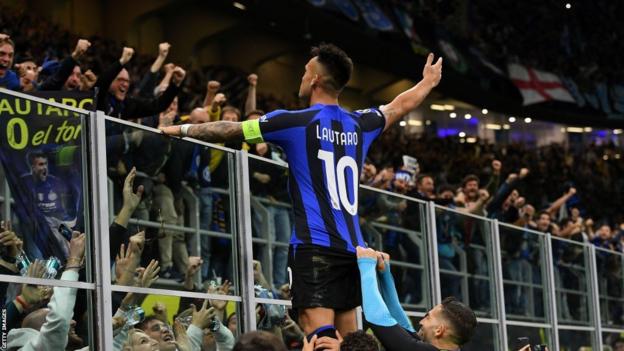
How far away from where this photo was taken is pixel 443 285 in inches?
401

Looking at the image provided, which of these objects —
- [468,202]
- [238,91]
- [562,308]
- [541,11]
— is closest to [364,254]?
[562,308]

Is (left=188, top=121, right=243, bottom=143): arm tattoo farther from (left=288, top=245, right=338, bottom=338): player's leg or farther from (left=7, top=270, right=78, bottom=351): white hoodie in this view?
(left=7, top=270, right=78, bottom=351): white hoodie

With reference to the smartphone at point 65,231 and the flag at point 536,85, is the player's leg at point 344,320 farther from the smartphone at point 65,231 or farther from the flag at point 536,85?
the flag at point 536,85

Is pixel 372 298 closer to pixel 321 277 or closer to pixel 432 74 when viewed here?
pixel 321 277

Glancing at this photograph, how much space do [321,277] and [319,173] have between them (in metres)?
0.51

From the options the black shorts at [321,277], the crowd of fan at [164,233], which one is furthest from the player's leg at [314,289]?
the crowd of fan at [164,233]

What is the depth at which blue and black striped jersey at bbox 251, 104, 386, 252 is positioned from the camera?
588cm

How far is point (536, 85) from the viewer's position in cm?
3712

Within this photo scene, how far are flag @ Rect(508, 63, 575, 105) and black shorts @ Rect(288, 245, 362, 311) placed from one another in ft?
102

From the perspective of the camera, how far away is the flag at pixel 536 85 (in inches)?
1438

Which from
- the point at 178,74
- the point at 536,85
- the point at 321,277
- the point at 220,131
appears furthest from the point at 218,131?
the point at 536,85

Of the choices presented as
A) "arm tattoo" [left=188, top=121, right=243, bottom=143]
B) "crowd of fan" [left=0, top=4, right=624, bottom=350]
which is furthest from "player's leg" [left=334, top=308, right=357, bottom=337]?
"arm tattoo" [left=188, top=121, right=243, bottom=143]

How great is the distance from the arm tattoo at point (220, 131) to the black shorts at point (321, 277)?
64 cm

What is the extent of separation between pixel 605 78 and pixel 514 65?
481 centimetres
